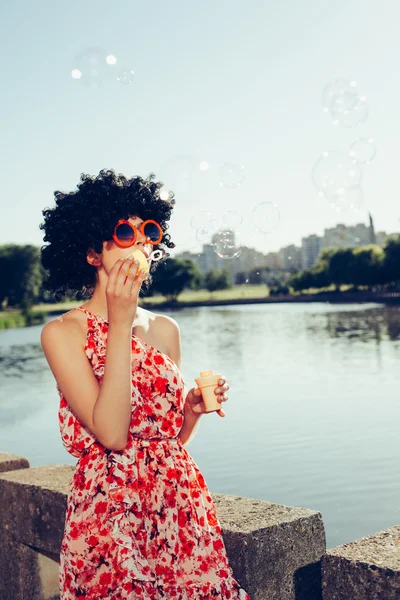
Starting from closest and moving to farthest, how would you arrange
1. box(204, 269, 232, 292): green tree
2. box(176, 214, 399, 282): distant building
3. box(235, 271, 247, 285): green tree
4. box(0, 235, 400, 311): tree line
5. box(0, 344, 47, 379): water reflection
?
box(235, 271, 247, 285): green tree, box(0, 344, 47, 379): water reflection, box(176, 214, 399, 282): distant building, box(0, 235, 400, 311): tree line, box(204, 269, 232, 292): green tree

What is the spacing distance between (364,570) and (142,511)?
65 cm

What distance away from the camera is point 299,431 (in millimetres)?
13664

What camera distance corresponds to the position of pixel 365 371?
20.9 m

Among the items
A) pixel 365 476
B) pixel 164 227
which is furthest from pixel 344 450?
pixel 164 227

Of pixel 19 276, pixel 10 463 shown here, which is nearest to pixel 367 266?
pixel 19 276

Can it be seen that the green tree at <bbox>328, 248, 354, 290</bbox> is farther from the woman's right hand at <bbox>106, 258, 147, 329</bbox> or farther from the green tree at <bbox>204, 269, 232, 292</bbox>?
the woman's right hand at <bbox>106, 258, 147, 329</bbox>

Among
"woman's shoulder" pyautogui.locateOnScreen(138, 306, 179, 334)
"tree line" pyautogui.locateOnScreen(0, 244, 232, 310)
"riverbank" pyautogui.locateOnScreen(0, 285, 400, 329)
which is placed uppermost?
"tree line" pyautogui.locateOnScreen(0, 244, 232, 310)

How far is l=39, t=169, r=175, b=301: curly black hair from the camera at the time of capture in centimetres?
240

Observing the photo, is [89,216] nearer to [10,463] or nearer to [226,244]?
[10,463]

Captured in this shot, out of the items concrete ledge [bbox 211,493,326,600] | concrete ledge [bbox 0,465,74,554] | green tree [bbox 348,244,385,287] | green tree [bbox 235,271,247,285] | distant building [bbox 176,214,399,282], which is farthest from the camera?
green tree [bbox 348,244,385,287]

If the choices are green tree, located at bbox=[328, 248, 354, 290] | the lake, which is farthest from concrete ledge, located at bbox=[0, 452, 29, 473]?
green tree, located at bbox=[328, 248, 354, 290]

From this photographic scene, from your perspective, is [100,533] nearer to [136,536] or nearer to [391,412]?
[136,536]

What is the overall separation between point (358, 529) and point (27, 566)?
5.91 m

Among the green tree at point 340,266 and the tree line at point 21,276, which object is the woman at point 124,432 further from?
the green tree at point 340,266
